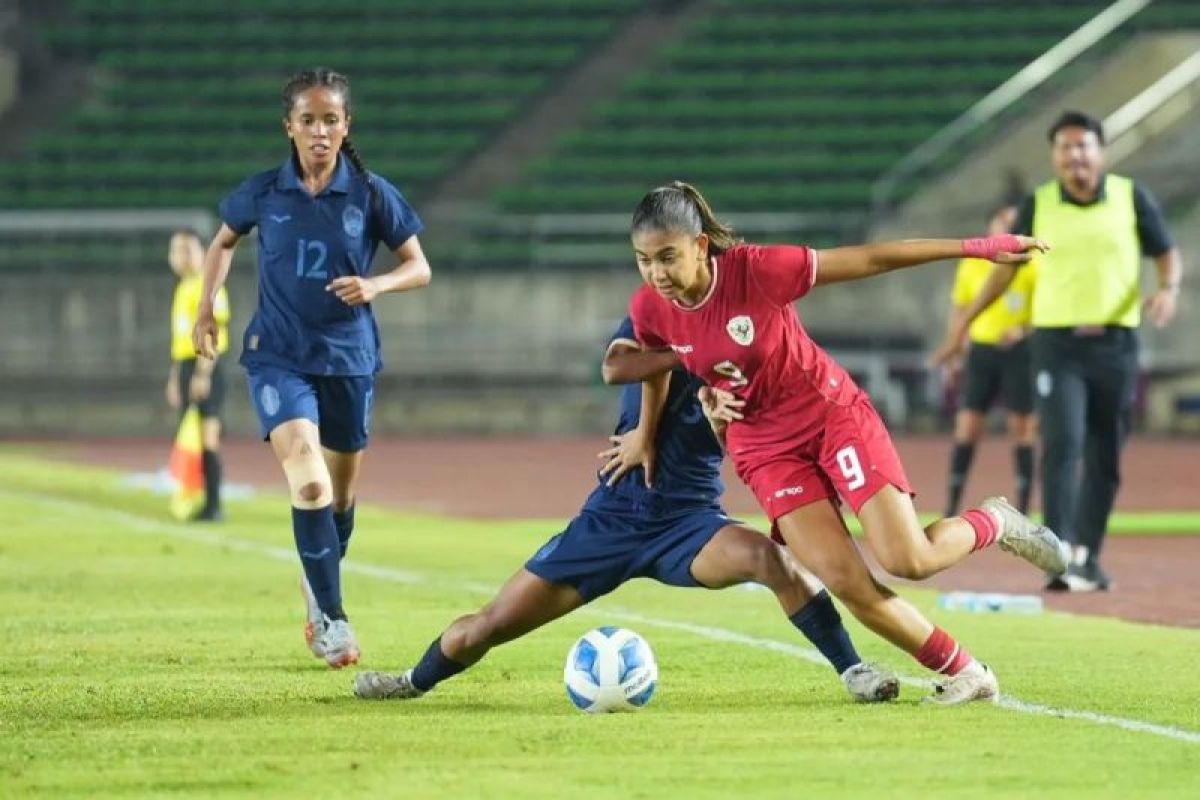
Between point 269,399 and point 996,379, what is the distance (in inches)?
364

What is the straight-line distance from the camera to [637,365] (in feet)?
26.3

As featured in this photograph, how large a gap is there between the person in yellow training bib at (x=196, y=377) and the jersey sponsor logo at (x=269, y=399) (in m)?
8.62

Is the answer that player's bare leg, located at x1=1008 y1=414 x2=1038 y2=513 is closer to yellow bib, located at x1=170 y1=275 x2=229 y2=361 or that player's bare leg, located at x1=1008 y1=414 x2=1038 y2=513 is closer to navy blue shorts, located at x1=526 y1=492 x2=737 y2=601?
yellow bib, located at x1=170 y1=275 x2=229 y2=361

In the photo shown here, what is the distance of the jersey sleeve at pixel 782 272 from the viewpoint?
7.98 metres

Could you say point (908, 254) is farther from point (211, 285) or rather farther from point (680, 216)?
point (211, 285)

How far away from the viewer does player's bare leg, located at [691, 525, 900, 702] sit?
26.5ft

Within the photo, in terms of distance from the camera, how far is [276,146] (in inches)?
1448

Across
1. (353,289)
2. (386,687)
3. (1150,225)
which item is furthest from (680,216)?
(1150,225)

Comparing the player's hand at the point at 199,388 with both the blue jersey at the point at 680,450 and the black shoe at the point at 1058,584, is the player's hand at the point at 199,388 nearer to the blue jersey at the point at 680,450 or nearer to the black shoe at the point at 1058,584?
the black shoe at the point at 1058,584

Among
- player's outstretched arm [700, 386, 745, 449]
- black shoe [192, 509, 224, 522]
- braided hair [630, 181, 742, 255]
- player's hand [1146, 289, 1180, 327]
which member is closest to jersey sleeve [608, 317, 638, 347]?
player's outstretched arm [700, 386, 745, 449]

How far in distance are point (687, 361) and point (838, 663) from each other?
1.21m

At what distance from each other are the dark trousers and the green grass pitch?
0.98 metres

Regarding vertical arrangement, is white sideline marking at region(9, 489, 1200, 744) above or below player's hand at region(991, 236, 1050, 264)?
below

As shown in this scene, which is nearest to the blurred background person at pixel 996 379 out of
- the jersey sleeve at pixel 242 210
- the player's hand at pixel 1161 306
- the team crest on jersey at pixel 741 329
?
the player's hand at pixel 1161 306
